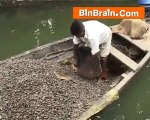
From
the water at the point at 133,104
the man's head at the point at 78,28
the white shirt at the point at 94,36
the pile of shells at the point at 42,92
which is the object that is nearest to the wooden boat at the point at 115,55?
the pile of shells at the point at 42,92

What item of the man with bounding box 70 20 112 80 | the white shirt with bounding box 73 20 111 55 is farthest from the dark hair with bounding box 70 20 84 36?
the white shirt with bounding box 73 20 111 55

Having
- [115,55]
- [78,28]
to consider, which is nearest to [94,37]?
[78,28]

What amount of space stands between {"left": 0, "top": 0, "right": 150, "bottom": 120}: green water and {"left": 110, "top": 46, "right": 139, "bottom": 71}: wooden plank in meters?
0.36

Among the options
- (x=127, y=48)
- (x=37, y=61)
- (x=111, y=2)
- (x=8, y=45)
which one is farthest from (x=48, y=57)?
(x=111, y=2)

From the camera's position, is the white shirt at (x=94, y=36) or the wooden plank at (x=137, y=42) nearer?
the white shirt at (x=94, y=36)

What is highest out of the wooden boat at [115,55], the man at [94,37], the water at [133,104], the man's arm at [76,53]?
the man at [94,37]

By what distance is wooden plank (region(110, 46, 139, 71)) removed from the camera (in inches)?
244

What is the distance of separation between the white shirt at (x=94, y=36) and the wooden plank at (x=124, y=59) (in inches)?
19.1

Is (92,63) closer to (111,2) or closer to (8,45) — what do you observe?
(8,45)

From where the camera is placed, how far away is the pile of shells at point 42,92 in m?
5.01

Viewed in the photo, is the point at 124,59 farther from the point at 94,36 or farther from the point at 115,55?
the point at 94,36

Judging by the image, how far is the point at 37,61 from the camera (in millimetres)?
6004

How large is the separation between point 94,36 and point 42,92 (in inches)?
46.2

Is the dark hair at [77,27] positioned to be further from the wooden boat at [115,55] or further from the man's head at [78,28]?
the wooden boat at [115,55]
